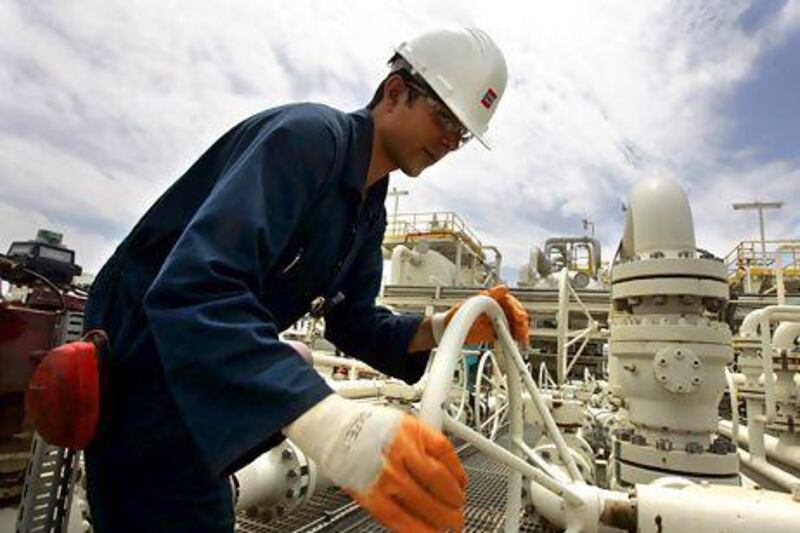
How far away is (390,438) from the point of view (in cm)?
62

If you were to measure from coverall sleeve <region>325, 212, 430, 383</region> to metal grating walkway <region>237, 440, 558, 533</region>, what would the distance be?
117 centimetres

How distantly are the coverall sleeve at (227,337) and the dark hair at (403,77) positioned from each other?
563mm

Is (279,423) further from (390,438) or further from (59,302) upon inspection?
(59,302)

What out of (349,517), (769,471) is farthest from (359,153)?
(769,471)

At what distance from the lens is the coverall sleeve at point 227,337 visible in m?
0.64

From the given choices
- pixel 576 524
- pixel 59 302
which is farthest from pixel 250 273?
pixel 576 524

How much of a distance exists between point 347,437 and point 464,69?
0.96m

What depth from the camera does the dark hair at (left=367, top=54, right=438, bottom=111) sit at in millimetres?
1229

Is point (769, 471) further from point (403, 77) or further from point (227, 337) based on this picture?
point (227, 337)

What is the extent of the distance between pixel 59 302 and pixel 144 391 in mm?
429

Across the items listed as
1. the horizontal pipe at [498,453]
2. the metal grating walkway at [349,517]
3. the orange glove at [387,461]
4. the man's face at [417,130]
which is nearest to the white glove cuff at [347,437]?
the orange glove at [387,461]

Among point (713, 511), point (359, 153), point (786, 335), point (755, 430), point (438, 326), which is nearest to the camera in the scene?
point (359, 153)

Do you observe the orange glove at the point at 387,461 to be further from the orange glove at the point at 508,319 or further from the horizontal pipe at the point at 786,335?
the horizontal pipe at the point at 786,335

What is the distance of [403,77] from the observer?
4.12ft
